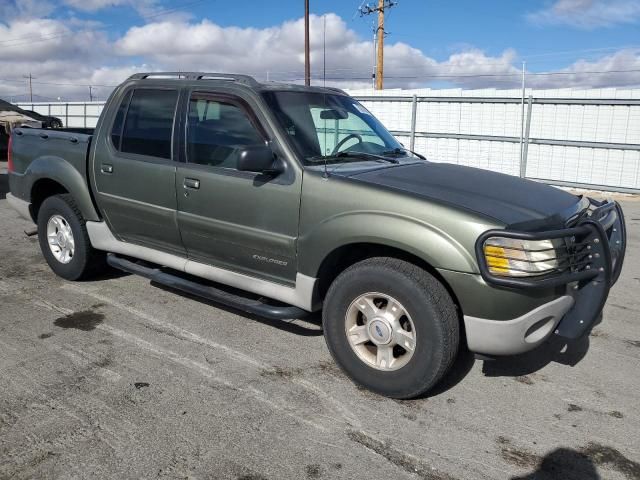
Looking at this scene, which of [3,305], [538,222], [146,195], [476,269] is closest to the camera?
[476,269]

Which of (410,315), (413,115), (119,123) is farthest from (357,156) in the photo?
(413,115)

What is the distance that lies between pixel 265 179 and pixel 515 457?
86.1 inches

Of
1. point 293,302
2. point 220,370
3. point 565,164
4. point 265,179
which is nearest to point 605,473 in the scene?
point 293,302

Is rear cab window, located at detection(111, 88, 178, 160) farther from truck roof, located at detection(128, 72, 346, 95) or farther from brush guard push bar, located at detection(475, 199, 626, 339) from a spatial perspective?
brush guard push bar, located at detection(475, 199, 626, 339)

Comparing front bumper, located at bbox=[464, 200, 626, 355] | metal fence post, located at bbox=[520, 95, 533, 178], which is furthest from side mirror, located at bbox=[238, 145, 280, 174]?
metal fence post, located at bbox=[520, 95, 533, 178]

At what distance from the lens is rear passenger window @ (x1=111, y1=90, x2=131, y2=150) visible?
186 inches

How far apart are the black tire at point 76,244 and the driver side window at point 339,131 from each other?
245 centimetres

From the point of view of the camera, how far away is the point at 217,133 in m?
4.09

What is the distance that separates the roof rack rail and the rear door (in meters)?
0.14

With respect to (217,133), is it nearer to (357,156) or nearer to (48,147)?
(357,156)

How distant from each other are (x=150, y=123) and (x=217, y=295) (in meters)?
1.52

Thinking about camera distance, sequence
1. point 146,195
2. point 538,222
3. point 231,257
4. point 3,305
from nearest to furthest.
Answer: point 538,222 → point 231,257 → point 146,195 → point 3,305

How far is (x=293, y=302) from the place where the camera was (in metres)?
3.74

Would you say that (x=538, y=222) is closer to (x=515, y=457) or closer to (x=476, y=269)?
(x=476, y=269)
